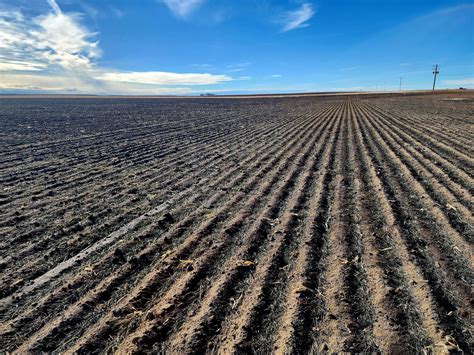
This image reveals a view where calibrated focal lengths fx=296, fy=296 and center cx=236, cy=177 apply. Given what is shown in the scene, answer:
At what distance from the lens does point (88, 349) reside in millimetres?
2432

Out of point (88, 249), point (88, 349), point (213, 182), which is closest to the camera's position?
point (88, 349)

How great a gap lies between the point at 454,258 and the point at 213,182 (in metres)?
4.61

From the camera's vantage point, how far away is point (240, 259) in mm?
3641

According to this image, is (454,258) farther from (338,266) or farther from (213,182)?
(213,182)

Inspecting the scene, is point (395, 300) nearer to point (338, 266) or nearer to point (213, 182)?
point (338, 266)

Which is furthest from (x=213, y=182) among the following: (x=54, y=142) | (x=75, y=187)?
(x=54, y=142)

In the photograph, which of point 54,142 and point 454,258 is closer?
point 454,258

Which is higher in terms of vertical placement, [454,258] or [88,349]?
[454,258]

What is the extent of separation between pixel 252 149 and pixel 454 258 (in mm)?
7638

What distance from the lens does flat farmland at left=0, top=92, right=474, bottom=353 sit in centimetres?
252

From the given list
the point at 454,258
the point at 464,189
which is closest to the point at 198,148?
the point at 464,189

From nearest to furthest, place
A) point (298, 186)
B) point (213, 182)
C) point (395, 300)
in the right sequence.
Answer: point (395, 300), point (298, 186), point (213, 182)

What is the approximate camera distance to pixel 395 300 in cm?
282

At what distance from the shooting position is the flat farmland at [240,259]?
2.52 meters
